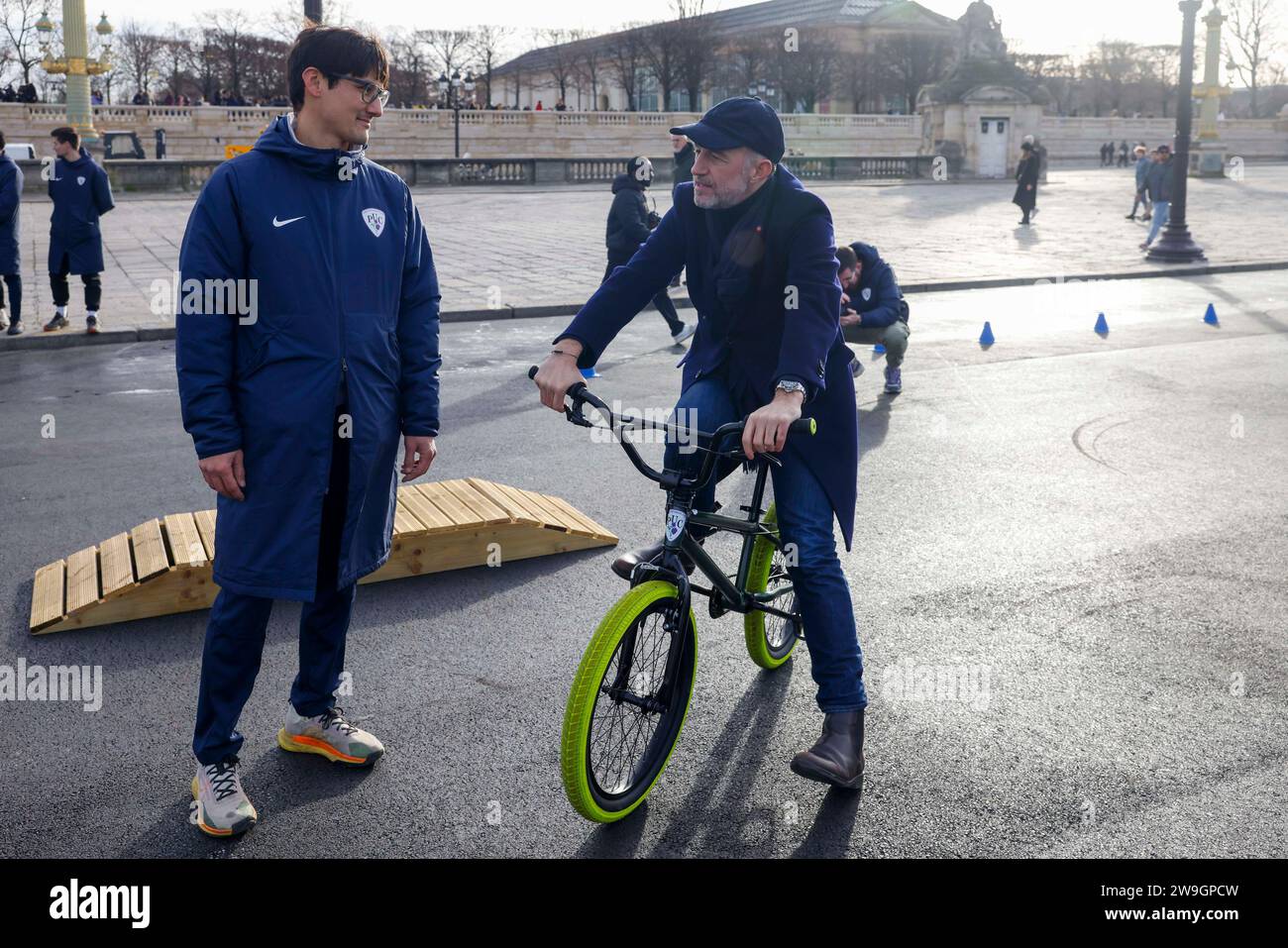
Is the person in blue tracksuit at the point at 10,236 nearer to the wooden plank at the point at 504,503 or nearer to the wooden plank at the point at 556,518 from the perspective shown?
the wooden plank at the point at 504,503

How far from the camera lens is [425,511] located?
590 cm

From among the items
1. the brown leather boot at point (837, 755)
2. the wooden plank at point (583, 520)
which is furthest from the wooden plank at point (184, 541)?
the brown leather boot at point (837, 755)

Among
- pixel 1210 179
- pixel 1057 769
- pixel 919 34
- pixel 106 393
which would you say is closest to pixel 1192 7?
pixel 106 393

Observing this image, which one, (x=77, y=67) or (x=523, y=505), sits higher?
(x=77, y=67)

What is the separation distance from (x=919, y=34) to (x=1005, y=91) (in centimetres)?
3320

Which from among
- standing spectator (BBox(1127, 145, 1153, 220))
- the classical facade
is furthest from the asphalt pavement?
the classical facade

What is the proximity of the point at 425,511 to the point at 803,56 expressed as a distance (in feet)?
244

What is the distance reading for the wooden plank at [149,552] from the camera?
16.5 feet

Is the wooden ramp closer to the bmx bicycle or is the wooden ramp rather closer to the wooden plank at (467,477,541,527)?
the wooden plank at (467,477,541,527)

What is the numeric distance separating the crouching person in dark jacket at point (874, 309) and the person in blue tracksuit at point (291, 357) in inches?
249

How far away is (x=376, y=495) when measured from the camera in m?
3.57

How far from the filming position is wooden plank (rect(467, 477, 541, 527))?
19.0ft

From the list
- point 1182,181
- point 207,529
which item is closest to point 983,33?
point 1182,181

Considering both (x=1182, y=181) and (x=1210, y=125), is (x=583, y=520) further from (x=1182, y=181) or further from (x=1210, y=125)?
(x=1210, y=125)
